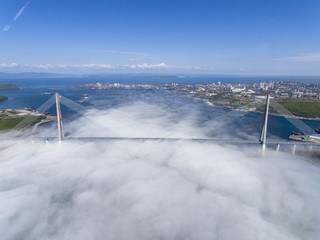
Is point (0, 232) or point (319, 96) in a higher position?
point (319, 96)

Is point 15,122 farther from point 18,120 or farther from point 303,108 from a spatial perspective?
point 303,108

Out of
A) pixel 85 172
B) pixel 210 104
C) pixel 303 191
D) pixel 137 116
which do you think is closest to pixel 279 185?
pixel 303 191

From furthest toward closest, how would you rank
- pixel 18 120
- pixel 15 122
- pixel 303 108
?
pixel 303 108, pixel 18 120, pixel 15 122

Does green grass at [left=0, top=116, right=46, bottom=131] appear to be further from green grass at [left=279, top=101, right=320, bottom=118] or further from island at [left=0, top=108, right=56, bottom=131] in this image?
green grass at [left=279, top=101, right=320, bottom=118]

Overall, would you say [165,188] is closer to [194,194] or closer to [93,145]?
[194,194]

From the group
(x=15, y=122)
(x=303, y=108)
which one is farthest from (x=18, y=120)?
(x=303, y=108)

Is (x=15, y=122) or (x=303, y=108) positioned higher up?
(x=303, y=108)

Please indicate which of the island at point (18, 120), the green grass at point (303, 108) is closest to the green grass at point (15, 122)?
the island at point (18, 120)

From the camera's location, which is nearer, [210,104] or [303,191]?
[303,191]
